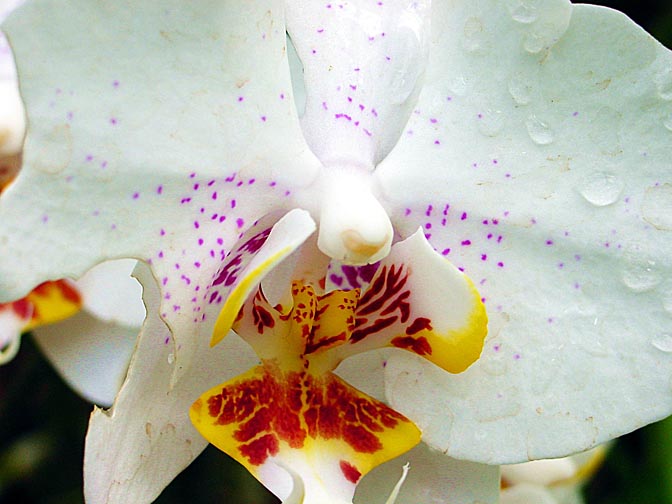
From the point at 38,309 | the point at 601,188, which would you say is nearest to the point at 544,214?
the point at 601,188

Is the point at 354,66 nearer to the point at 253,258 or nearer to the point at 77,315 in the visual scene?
the point at 253,258

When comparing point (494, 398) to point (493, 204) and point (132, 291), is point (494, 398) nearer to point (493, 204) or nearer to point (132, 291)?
point (493, 204)

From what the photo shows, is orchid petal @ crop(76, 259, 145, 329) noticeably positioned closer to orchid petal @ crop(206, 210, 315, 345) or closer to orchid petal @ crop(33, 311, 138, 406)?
orchid petal @ crop(33, 311, 138, 406)

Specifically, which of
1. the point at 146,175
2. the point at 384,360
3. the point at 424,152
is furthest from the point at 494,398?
the point at 146,175

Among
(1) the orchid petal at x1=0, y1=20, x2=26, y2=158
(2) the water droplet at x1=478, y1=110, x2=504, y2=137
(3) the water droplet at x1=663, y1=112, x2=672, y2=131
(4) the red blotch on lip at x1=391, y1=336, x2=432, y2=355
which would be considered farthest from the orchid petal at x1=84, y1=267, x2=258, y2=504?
(1) the orchid petal at x1=0, y1=20, x2=26, y2=158

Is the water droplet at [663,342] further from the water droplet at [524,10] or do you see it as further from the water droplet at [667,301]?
the water droplet at [524,10]
